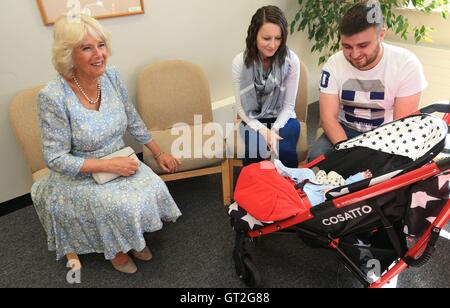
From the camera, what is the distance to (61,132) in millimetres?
1373

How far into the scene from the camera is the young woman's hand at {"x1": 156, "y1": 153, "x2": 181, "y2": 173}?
1795 mm

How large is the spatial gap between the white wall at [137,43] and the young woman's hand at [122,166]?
85 centimetres

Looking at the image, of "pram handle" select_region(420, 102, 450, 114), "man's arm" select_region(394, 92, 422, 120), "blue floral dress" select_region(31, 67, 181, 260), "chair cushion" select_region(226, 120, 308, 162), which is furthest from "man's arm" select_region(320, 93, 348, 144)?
"blue floral dress" select_region(31, 67, 181, 260)

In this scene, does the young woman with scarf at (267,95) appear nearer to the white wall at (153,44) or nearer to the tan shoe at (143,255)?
the white wall at (153,44)

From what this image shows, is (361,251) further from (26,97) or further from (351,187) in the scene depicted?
(26,97)

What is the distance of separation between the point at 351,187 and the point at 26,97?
1.76 meters

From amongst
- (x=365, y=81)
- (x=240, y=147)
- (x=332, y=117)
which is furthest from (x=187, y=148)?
(x=365, y=81)

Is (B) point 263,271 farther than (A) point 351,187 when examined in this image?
Yes

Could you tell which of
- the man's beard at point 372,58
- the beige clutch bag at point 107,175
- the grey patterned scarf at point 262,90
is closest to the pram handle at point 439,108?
the man's beard at point 372,58

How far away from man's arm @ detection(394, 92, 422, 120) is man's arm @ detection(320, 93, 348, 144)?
285mm

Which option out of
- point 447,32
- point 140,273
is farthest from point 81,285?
point 447,32

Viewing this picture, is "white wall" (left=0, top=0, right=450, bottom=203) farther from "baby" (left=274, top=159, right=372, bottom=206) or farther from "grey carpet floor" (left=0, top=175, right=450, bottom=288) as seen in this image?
"baby" (left=274, top=159, right=372, bottom=206)

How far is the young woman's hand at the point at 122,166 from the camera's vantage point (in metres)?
1.48
